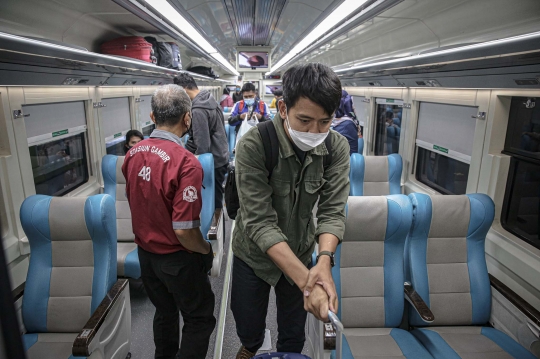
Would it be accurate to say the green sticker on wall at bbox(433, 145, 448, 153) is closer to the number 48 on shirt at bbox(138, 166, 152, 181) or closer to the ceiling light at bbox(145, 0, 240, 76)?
the ceiling light at bbox(145, 0, 240, 76)

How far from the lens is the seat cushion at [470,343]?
2.23 metres

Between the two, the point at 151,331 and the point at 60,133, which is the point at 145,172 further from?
the point at 60,133

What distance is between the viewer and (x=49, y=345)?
2.29m

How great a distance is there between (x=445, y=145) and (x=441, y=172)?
1.52ft

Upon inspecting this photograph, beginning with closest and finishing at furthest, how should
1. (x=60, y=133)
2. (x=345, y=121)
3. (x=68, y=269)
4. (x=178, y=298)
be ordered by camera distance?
(x=178, y=298) < (x=68, y=269) < (x=60, y=133) < (x=345, y=121)

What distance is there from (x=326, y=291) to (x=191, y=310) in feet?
4.25

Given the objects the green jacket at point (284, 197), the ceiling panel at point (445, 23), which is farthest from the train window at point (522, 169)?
the green jacket at point (284, 197)

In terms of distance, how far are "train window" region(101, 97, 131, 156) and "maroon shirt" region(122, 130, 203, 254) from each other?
2658 mm

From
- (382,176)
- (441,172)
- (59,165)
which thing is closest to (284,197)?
(59,165)

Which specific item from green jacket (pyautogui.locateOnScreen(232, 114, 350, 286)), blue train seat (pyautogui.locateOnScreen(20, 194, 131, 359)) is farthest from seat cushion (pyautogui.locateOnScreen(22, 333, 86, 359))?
green jacket (pyautogui.locateOnScreen(232, 114, 350, 286))

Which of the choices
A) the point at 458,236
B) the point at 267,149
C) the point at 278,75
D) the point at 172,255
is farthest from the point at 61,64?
the point at 278,75

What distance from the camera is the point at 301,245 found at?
5.56 ft

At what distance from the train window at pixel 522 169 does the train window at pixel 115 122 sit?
448 centimetres

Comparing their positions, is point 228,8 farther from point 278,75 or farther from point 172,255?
point 278,75
